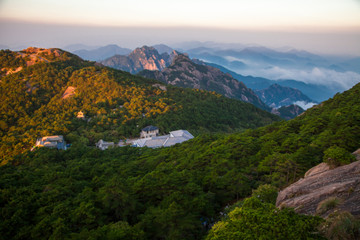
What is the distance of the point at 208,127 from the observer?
6278 cm

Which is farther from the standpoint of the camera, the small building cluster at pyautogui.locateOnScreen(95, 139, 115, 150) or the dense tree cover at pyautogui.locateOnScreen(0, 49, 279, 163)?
the dense tree cover at pyautogui.locateOnScreen(0, 49, 279, 163)

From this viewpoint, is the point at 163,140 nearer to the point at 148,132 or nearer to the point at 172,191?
the point at 148,132

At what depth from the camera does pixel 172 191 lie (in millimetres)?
17328

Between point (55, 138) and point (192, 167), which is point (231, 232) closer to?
point (192, 167)

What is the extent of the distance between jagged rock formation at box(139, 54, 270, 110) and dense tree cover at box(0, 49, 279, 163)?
8912 cm

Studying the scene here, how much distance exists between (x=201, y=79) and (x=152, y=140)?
5660 inches

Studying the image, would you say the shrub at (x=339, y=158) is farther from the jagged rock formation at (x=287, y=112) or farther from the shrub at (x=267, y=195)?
the jagged rock formation at (x=287, y=112)

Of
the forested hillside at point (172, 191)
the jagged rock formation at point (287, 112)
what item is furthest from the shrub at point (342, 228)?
the jagged rock formation at point (287, 112)

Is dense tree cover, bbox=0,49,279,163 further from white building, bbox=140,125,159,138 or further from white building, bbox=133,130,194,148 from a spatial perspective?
white building, bbox=133,130,194,148

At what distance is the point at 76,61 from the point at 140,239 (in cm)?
8447

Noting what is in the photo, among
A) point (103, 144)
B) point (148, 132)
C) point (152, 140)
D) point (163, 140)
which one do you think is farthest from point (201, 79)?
point (103, 144)

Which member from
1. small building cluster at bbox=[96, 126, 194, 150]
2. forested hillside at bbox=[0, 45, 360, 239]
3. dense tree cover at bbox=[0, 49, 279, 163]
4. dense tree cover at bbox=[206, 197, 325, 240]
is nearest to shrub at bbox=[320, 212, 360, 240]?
dense tree cover at bbox=[206, 197, 325, 240]

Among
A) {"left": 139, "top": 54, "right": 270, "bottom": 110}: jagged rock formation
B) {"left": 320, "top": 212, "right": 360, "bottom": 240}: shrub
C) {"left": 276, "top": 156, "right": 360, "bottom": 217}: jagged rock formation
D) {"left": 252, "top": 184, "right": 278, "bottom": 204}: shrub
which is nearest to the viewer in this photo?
{"left": 320, "top": 212, "right": 360, "bottom": 240}: shrub

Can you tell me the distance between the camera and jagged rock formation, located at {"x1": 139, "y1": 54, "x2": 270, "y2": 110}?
17175 centimetres
